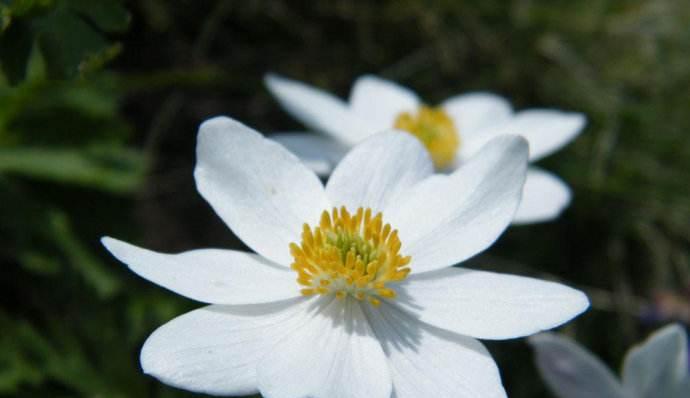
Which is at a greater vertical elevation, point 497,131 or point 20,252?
point 497,131

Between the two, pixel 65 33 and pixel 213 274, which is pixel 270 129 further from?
pixel 213 274

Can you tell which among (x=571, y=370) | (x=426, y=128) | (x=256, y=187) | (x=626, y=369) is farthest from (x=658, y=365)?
(x=426, y=128)

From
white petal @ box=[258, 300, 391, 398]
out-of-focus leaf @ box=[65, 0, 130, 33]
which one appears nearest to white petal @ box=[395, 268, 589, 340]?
white petal @ box=[258, 300, 391, 398]

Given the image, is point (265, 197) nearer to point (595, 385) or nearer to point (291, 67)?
point (595, 385)

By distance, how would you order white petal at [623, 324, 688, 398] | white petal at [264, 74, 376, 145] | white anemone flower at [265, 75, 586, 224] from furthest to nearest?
white petal at [264, 74, 376, 145] → white anemone flower at [265, 75, 586, 224] → white petal at [623, 324, 688, 398]

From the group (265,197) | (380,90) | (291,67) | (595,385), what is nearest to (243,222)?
(265,197)

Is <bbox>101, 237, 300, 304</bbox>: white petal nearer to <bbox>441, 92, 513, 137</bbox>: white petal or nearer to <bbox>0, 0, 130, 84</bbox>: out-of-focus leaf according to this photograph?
<bbox>0, 0, 130, 84</bbox>: out-of-focus leaf
